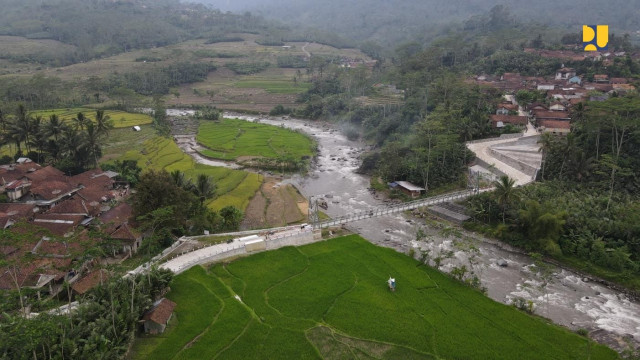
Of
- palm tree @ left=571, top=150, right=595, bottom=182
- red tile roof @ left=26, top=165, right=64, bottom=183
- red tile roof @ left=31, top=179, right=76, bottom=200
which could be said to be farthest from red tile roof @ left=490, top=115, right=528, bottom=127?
red tile roof @ left=26, top=165, right=64, bottom=183

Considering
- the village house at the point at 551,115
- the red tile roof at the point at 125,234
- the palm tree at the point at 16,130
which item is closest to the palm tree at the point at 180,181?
the red tile roof at the point at 125,234

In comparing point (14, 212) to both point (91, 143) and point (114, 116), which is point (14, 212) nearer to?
point (91, 143)

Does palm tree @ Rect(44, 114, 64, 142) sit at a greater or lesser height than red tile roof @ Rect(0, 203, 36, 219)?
greater

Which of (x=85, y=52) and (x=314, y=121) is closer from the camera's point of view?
(x=314, y=121)

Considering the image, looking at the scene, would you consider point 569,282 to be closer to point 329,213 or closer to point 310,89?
point 329,213

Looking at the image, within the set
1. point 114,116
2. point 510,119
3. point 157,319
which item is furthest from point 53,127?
point 510,119

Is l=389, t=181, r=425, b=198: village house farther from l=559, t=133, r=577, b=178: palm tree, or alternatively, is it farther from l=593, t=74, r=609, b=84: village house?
l=593, t=74, r=609, b=84: village house

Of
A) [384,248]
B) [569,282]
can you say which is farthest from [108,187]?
[569,282]
